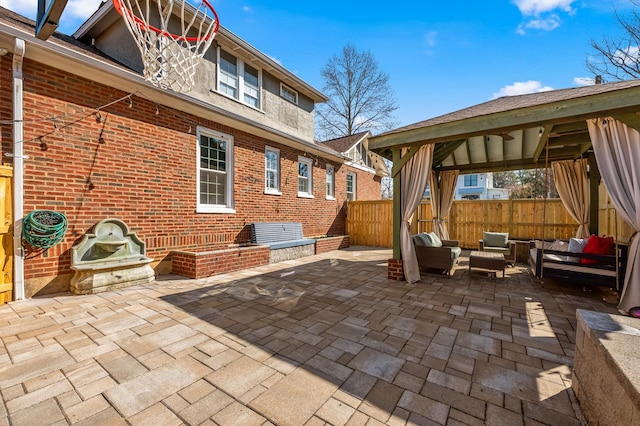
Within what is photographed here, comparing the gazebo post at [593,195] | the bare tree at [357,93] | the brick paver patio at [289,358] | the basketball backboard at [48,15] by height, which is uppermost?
the bare tree at [357,93]

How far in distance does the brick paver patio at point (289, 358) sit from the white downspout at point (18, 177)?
17.8 inches

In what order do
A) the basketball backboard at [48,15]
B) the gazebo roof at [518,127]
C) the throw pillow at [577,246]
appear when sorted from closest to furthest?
1. the basketball backboard at [48,15]
2. the gazebo roof at [518,127]
3. the throw pillow at [577,246]

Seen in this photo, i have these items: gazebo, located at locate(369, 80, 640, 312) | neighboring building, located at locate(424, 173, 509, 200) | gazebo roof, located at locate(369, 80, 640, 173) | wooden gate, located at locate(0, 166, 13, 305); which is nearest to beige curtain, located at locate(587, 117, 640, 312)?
gazebo, located at locate(369, 80, 640, 312)

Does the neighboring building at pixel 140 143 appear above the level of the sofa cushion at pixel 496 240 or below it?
above

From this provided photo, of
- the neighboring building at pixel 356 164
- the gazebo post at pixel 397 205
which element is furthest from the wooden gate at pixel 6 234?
the neighboring building at pixel 356 164


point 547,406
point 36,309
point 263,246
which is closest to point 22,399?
point 36,309

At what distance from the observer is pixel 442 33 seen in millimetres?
7254

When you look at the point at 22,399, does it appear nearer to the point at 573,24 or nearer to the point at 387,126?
the point at 573,24

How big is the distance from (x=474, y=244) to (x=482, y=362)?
8241 millimetres

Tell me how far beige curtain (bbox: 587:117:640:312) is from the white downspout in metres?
8.68

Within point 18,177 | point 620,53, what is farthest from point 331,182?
point 620,53

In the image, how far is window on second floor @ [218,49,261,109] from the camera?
24.5 feet

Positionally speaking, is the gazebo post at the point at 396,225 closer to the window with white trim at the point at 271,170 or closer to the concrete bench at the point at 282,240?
the concrete bench at the point at 282,240

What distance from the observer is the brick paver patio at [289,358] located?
1791 millimetres
